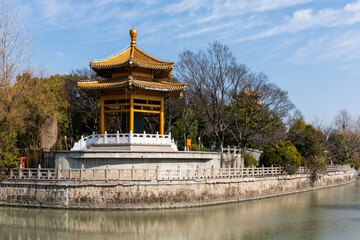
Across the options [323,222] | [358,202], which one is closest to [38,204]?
[323,222]

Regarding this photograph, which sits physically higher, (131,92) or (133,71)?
(133,71)

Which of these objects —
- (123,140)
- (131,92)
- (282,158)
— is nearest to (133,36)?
(131,92)

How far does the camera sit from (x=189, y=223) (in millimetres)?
20047

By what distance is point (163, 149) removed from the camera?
2778 cm

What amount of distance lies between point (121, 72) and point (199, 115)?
15761 mm

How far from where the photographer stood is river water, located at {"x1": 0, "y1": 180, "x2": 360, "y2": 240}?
58.8 ft

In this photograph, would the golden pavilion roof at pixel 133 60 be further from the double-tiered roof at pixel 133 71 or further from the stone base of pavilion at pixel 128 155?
the stone base of pavilion at pixel 128 155

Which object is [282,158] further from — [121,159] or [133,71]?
[121,159]

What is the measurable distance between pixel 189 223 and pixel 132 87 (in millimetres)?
11143

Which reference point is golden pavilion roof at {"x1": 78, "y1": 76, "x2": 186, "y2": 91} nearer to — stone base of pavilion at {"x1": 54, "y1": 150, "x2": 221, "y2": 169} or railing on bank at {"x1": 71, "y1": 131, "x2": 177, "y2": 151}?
railing on bank at {"x1": 71, "y1": 131, "x2": 177, "y2": 151}

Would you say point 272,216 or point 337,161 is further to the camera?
point 337,161

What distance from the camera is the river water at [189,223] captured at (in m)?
17.9

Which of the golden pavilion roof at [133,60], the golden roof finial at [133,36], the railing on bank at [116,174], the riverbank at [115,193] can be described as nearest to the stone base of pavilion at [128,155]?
the railing on bank at [116,174]

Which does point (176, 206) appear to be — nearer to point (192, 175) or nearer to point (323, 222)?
point (192, 175)
